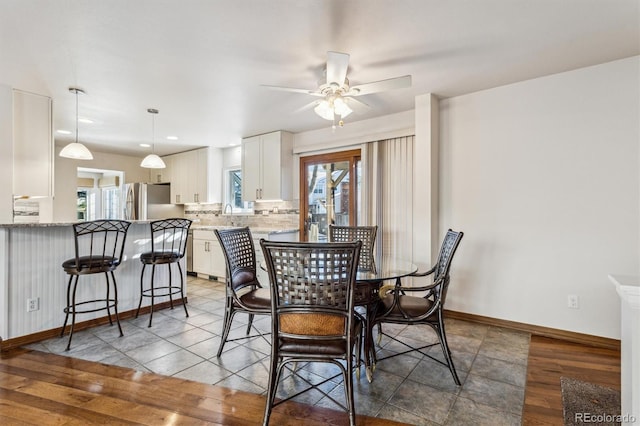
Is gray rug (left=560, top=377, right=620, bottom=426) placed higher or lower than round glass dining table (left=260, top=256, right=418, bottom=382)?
lower

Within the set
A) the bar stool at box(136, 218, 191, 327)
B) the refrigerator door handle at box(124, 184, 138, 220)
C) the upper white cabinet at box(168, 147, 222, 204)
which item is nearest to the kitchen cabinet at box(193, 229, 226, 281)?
the upper white cabinet at box(168, 147, 222, 204)

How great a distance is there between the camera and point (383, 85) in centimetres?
242

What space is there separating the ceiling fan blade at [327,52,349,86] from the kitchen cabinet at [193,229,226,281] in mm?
3759

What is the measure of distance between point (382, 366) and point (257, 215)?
3843mm

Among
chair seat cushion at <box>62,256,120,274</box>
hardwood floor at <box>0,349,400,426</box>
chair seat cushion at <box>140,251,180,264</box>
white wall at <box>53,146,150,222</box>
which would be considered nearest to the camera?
hardwood floor at <box>0,349,400,426</box>

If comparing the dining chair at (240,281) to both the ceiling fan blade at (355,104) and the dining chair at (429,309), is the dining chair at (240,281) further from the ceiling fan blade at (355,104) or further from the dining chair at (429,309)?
the ceiling fan blade at (355,104)

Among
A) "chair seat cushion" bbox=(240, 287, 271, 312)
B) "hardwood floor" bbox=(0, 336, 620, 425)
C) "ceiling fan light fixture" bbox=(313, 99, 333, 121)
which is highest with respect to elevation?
"ceiling fan light fixture" bbox=(313, 99, 333, 121)

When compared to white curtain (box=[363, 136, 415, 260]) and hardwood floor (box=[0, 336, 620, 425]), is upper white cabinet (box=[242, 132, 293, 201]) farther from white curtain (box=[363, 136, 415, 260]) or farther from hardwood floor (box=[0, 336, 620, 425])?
hardwood floor (box=[0, 336, 620, 425])

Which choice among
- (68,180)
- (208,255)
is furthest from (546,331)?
(68,180)

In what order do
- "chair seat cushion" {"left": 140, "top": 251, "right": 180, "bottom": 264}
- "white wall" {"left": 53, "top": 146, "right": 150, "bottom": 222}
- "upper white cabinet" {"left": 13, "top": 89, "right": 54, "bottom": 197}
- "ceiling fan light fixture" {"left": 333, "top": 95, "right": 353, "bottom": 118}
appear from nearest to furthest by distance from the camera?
"ceiling fan light fixture" {"left": 333, "top": 95, "right": 353, "bottom": 118} < "upper white cabinet" {"left": 13, "top": 89, "right": 54, "bottom": 197} < "chair seat cushion" {"left": 140, "top": 251, "right": 180, "bottom": 264} < "white wall" {"left": 53, "top": 146, "right": 150, "bottom": 222}

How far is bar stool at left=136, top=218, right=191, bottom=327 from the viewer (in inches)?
137

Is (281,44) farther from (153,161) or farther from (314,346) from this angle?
(153,161)

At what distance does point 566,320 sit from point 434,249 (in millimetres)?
1325

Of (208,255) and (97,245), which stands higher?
(97,245)
